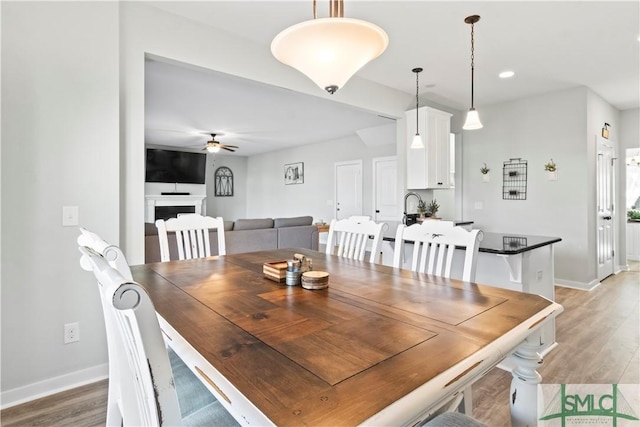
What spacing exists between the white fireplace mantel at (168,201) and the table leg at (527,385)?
→ 7.86 m

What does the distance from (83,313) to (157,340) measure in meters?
2.00

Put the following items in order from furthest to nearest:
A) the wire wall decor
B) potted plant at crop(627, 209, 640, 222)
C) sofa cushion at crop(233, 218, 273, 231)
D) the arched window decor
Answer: the arched window decor, potted plant at crop(627, 209, 640, 222), the wire wall decor, sofa cushion at crop(233, 218, 273, 231)

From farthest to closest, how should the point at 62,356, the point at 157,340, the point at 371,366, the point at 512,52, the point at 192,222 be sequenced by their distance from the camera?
the point at 512,52 < the point at 192,222 < the point at 62,356 < the point at 371,366 < the point at 157,340

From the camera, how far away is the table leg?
3.65 ft

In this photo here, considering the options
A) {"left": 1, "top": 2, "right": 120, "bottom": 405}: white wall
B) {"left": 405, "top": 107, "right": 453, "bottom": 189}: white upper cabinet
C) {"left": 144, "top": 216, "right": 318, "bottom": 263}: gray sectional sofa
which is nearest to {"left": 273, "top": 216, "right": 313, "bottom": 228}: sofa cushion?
{"left": 144, "top": 216, "right": 318, "bottom": 263}: gray sectional sofa

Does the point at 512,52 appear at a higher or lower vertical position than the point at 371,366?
higher

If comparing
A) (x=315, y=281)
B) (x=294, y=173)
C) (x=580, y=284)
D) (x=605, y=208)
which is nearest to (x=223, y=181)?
(x=294, y=173)

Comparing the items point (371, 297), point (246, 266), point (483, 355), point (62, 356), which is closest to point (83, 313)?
point (62, 356)

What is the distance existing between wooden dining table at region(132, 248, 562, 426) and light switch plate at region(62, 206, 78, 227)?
0.92 m

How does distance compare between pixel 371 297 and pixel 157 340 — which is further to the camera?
pixel 371 297

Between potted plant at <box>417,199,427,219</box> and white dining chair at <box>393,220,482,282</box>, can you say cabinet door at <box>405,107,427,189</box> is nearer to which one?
potted plant at <box>417,199,427,219</box>

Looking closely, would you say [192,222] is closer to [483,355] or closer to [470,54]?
[483,355]

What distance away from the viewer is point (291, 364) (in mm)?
761

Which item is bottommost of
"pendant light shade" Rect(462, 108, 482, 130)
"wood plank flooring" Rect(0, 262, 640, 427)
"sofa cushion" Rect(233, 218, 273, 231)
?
"wood plank flooring" Rect(0, 262, 640, 427)
